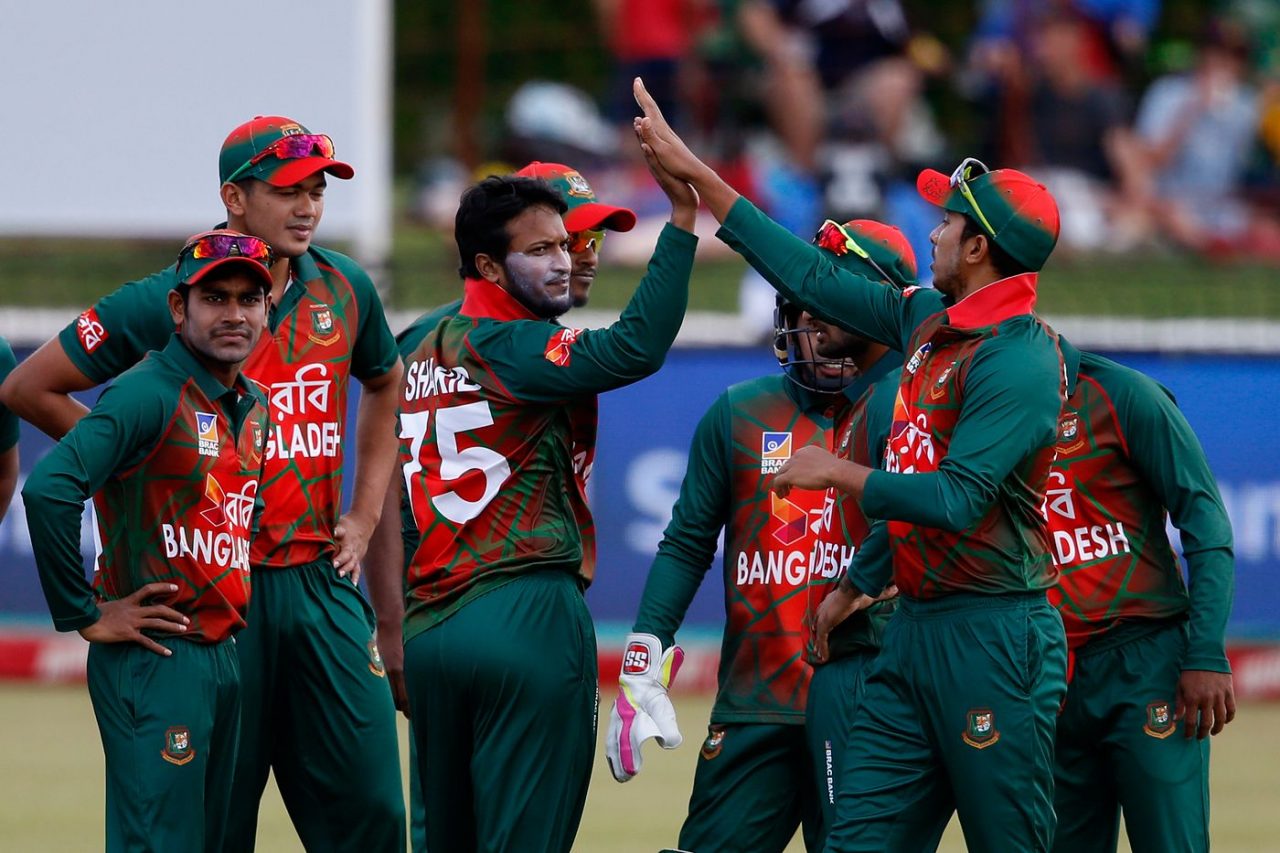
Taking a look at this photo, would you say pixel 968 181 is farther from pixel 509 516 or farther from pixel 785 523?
pixel 509 516

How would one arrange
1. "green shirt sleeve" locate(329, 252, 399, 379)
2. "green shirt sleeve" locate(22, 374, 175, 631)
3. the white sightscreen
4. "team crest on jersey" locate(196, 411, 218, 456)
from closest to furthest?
"green shirt sleeve" locate(22, 374, 175, 631) → "team crest on jersey" locate(196, 411, 218, 456) → "green shirt sleeve" locate(329, 252, 399, 379) → the white sightscreen

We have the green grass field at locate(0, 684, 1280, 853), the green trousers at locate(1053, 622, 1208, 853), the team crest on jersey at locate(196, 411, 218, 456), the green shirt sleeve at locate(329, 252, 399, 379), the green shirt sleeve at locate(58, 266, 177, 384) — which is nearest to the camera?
the team crest on jersey at locate(196, 411, 218, 456)

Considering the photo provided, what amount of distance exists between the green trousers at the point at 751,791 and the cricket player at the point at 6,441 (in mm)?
2409

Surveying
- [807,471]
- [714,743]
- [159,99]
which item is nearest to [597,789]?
[714,743]

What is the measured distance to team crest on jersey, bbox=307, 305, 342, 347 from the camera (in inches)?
260

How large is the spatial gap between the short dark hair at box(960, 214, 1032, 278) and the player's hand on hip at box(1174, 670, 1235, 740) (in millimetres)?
1334

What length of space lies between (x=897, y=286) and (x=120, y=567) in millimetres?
2436

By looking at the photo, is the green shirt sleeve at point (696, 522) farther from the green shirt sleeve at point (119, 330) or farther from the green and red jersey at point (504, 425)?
the green shirt sleeve at point (119, 330)

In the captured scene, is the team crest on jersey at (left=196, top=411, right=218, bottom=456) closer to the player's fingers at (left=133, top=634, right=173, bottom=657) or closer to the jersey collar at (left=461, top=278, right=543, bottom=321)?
the player's fingers at (left=133, top=634, right=173, bottom=657)

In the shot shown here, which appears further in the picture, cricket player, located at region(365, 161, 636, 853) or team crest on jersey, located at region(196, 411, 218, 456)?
cricket player, located at region(365, 161, 636, 853)

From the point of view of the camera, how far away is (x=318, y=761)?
648 centimetres

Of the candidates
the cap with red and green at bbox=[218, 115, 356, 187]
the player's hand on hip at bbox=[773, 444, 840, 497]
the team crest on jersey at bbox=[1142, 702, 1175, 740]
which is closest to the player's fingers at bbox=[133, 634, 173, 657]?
the cap with red and green at bbox=[218, 115, 356, 187]

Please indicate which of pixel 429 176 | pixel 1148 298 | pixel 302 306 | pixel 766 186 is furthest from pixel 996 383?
pixel 429 176

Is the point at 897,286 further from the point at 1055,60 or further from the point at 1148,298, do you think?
the point at 1055,60
